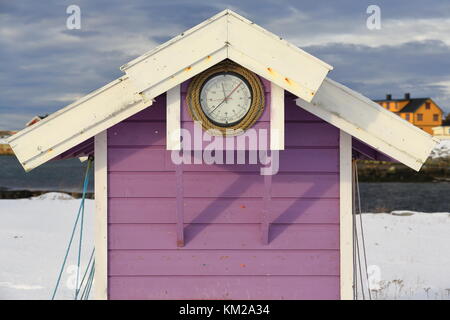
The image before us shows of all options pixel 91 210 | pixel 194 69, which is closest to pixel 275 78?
pixel 194 69

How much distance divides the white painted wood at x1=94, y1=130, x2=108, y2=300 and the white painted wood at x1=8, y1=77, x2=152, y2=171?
53 cm

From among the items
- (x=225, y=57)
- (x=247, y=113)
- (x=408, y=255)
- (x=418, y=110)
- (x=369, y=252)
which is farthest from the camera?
(x=418, y=110)

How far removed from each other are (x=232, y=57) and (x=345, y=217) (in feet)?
7.36

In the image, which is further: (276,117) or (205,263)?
(205,263)

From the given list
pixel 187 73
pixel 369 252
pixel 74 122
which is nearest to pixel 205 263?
pixel 74 122

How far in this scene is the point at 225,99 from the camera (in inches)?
213

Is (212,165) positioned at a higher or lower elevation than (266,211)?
higher

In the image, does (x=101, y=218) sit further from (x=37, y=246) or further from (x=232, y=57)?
(x=37, y=246)

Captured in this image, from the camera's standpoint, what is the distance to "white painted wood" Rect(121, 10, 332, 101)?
17.1 ft

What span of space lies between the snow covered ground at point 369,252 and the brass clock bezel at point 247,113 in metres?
3.02

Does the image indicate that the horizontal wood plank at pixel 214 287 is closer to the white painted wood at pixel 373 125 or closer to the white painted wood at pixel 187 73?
the white painted wood at pixel 373 125

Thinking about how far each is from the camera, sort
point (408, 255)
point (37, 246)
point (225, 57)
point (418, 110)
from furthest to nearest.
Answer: point (418, 110) → point (37, 246) → point (408, 255) → point (225, 57)

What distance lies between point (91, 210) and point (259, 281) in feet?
48.3

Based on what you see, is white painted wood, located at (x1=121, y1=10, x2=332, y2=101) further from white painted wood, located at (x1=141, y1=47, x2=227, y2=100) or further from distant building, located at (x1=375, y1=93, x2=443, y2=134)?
distant building, located at (x1=375, y1=93, x2=443, y2=134)
